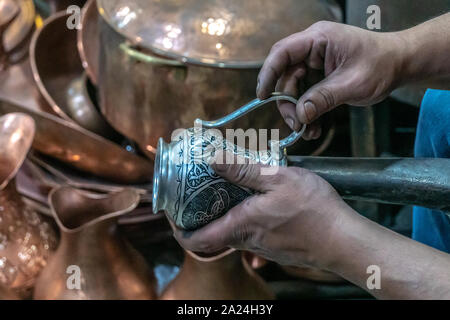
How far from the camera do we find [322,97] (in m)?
0.68

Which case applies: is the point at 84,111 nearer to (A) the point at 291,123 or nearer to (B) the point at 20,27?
(B) the point at 20,27

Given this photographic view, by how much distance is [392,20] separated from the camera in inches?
42.3

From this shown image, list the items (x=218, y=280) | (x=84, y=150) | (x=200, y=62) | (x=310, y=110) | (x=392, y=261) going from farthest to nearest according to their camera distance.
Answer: (x=84, y=150) → (x=200, y=62) → (x=218, y=280) → (x=310, y=110) → (x=392, y=261)

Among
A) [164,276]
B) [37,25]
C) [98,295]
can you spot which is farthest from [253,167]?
[37,25]

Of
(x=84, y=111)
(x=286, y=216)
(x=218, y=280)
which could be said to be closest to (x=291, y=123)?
(x=286, y=216)

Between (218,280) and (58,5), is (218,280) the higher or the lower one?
the lower one

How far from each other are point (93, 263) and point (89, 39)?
731 millimetres

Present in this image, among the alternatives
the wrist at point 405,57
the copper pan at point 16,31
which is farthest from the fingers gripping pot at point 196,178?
the copper pan at point 16,31

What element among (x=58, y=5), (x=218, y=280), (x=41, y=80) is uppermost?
(x=58, y=5)

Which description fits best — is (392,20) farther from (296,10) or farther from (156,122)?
(156,122)

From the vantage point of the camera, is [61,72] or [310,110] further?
[61,72]

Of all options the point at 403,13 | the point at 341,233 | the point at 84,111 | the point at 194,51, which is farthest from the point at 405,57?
the point at 84,111

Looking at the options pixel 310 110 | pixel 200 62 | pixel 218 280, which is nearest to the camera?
pixel 310 110

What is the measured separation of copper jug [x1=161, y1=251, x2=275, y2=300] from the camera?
0.98 metres
